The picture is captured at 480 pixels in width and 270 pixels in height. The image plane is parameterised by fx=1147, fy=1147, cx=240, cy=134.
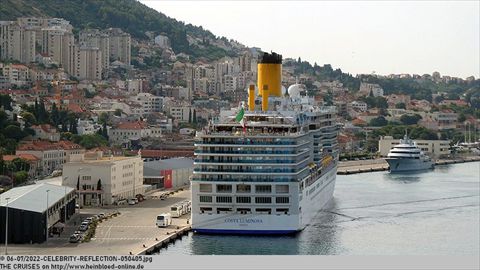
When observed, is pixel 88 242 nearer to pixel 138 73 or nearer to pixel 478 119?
pixel 138 73

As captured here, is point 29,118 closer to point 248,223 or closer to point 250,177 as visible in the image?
point 250,177

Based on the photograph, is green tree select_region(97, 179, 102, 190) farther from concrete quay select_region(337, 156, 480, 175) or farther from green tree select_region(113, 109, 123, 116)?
green tree select_region(113, 109, 123, 116)

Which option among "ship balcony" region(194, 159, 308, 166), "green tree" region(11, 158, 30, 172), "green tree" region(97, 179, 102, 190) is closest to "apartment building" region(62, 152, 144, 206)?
"green tree" region(97, 179, 102, 190)

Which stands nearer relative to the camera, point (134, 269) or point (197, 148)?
point (134, 269)

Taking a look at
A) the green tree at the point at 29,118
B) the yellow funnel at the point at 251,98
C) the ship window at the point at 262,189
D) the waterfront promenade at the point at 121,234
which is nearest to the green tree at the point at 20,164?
the waterfront promenade at the point at 121,234

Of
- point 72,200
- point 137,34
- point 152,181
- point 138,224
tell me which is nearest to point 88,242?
point 138,224

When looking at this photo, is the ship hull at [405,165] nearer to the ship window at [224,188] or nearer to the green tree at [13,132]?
the green tree at [13,132]

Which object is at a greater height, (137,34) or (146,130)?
(137,34)
